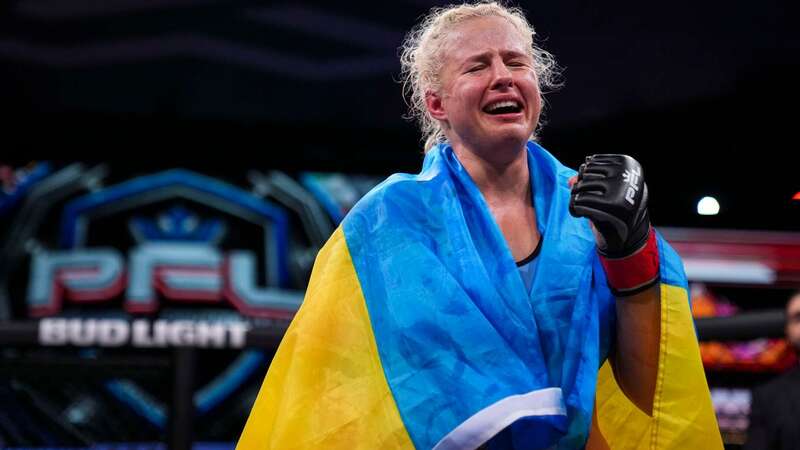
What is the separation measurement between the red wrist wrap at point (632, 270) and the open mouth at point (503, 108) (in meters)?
0.22

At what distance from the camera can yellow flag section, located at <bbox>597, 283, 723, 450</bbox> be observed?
45.5 inches

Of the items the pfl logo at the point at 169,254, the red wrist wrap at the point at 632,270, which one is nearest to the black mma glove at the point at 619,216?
the red wrist wrap at the point at 632,270

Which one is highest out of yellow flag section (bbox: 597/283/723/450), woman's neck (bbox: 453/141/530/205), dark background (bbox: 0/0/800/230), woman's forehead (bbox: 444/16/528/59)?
dark background (bbox: 0/0/800/230)

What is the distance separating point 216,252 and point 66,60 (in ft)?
4.15

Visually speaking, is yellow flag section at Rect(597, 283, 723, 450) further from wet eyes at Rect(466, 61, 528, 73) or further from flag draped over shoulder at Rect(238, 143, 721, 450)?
wet eyes at Rect(466, 61, 528, 73)

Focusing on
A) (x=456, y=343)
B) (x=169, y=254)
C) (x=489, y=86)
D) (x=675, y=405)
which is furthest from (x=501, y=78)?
(x=169, y=254)

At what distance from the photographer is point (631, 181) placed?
1.12m

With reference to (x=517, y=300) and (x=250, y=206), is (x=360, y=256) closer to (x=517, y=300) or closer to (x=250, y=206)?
(x=517, y=300)

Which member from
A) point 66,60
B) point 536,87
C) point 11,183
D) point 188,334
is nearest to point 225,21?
point 66,60

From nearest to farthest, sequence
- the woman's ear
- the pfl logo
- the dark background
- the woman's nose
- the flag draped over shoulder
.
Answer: the flag draped over shoulder, the woman's nose, the woman's ear, the dark background, the pfl logo

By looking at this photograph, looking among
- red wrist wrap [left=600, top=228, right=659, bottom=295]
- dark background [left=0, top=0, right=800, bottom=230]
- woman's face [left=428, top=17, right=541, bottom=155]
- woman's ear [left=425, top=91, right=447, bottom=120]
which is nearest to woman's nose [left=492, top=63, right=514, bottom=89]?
woman's face [left=428, top=17, right=541, bottom=155]

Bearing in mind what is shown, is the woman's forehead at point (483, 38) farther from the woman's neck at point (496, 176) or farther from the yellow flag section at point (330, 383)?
the yellow flag section at point (330, 383)

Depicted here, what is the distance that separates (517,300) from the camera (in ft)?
3.63

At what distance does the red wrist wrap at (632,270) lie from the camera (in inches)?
44.9
